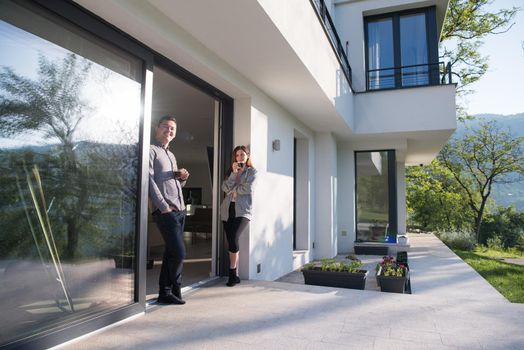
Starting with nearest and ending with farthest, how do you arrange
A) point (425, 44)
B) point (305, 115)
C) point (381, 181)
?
1. point (305, 115)
2. point (425, 44)
3. point (381, 181)

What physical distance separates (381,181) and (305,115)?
10.8 ft

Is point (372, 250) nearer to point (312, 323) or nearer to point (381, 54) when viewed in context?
point (381, 54)

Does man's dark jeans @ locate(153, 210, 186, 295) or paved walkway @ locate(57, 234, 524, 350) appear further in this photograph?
man's dark jeans @ locate(153, 210, 186, 295)

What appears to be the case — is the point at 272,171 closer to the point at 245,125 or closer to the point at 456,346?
the point at 245,125

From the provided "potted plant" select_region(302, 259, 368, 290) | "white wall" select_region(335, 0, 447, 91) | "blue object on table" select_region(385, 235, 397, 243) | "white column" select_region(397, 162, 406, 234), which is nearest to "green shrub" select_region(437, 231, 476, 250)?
"white column" select_region(397, 162, 406, 234)

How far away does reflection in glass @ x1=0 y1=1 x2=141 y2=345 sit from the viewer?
75.3 inches

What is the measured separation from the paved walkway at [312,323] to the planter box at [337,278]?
665 mm

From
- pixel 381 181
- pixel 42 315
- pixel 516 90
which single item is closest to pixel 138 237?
pixel 42 315

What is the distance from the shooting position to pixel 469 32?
13.9m

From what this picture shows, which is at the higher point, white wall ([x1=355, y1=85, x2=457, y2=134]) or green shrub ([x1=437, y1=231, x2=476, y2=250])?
white wall ([x1=355, y1=85, x2=457, y2=134])

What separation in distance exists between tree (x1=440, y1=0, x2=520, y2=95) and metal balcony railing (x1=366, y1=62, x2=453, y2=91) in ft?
20.9

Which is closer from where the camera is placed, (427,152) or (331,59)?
(331,59)

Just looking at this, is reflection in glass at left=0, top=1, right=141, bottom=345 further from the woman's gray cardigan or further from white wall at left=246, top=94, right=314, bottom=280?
white wall at left=246, top=94, right=314, bottom=280

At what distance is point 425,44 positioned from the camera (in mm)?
8047
